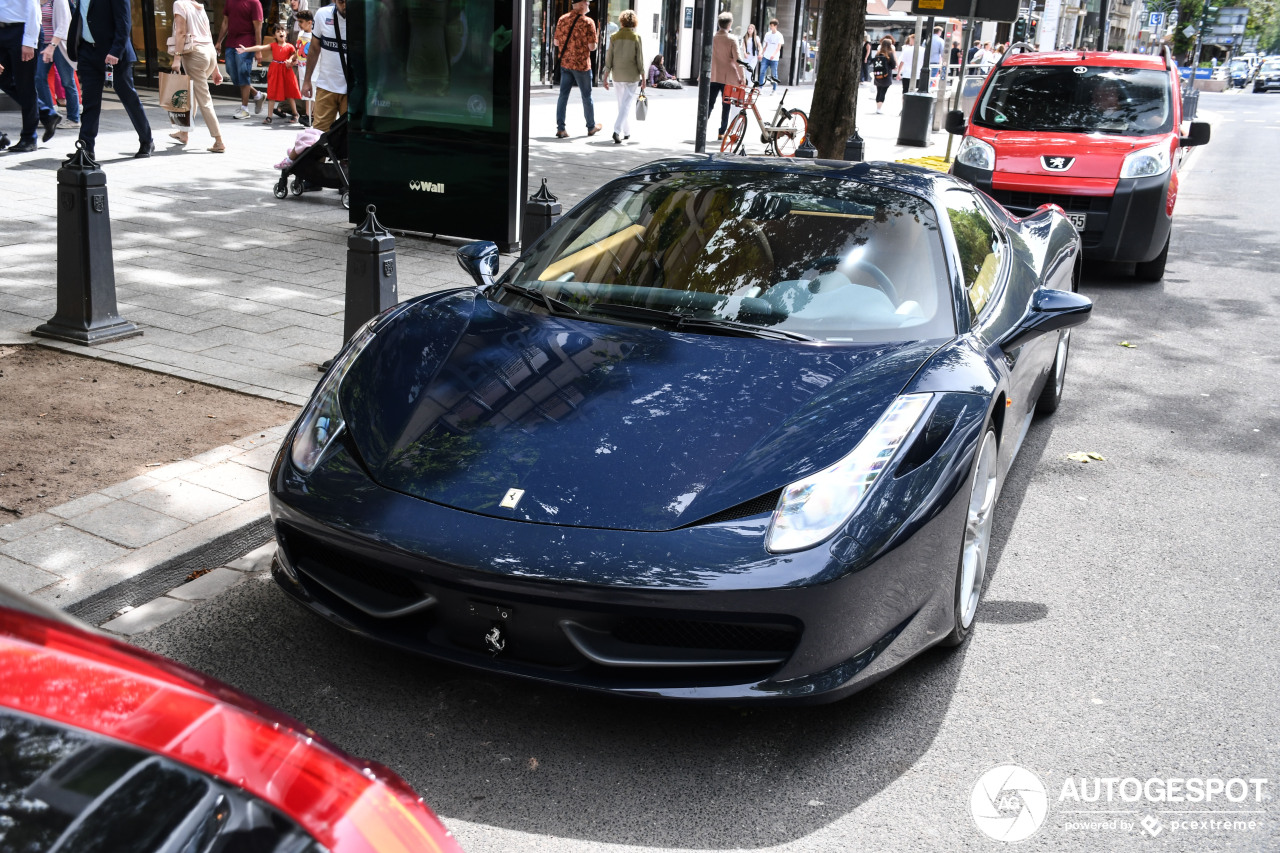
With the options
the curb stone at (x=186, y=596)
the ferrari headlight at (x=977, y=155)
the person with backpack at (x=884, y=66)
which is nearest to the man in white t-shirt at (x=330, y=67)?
the ferrari headlight at (x=977, y=155)

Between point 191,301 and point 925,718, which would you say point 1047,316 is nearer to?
point 925,718

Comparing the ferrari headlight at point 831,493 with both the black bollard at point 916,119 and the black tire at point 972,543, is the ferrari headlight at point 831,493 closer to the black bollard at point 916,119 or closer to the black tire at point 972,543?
the black tire at point 972,543

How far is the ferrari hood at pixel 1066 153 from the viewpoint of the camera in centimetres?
959

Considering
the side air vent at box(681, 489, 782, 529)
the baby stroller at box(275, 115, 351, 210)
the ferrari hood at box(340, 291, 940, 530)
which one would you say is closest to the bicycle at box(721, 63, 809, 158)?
the baby stroller at box(275, 115, 351, 210)

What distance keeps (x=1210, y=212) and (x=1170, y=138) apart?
18.8 ft

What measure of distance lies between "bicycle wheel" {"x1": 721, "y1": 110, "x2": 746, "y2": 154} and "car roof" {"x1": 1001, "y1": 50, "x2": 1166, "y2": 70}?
6772 mm

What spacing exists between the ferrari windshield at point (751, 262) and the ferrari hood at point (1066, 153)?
583 cm

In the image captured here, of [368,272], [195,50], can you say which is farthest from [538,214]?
→ [195,50]

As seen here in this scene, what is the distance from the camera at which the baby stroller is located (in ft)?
35.4

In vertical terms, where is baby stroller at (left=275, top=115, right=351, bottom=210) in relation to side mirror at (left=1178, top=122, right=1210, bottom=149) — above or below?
below

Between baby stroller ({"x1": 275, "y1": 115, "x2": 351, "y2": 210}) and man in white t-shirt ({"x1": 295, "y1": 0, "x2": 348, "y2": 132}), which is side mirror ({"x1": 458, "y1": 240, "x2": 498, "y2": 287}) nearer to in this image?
baby stroller ({"x1": 275, "y1": 115, "x2": 351, "y2": 210})

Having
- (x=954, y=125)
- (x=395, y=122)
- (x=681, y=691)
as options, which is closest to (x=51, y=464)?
(x=681, y=691)

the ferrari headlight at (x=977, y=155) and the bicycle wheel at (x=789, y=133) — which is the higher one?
the ferrari headlight at (x=977, y=155)

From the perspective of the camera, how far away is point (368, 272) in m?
5.66
